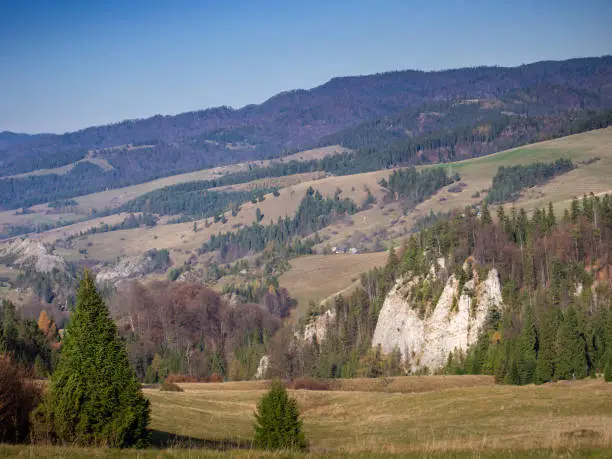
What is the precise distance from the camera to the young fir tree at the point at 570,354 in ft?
282

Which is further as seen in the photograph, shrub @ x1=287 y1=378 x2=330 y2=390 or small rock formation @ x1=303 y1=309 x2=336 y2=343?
small rock formation @ x1=303 y1=309 x2=336 y2=343

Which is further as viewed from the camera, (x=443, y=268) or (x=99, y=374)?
(x=443, y=268)

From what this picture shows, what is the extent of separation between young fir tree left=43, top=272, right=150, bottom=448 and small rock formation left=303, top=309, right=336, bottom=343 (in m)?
119

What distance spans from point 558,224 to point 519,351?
55075 mm

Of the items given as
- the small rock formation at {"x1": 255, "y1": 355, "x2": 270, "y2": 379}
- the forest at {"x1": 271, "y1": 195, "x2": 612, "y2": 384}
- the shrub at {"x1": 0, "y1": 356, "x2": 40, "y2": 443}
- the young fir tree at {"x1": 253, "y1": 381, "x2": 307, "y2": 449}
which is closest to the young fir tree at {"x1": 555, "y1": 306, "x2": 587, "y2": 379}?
the forest at {"x1": 271, "y1": 195, "x2": 612, "y2": 384}

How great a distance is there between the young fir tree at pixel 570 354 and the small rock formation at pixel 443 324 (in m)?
33.6

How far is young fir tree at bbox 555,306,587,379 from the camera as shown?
85875mm

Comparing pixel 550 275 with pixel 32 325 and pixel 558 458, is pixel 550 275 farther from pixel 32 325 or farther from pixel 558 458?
pixel 558 458

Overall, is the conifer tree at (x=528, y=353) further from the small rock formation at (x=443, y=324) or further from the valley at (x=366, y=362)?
the small rock formation at (x=443, y=324)

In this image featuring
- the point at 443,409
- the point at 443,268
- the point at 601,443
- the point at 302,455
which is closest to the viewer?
the point at 302,455

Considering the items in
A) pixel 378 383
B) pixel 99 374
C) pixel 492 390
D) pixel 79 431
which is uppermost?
pixel 99 374

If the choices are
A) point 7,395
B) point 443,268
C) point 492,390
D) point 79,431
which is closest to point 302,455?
point 79,431

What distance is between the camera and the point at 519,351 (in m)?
90.2

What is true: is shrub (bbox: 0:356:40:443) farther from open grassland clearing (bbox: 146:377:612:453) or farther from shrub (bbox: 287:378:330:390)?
shrub (bbox: 287:378:330:390)
